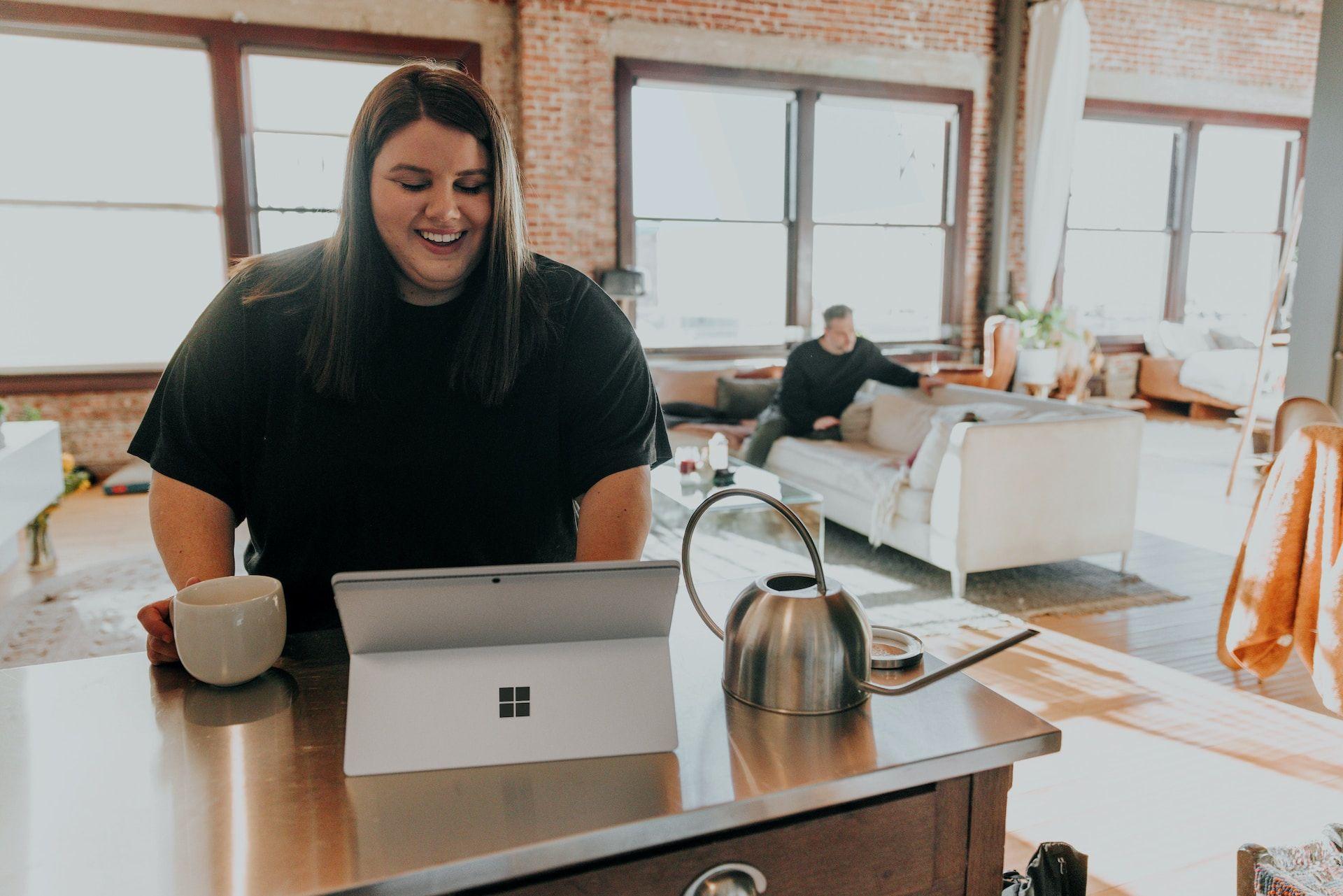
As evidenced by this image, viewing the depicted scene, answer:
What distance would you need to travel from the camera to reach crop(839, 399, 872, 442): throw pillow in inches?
217

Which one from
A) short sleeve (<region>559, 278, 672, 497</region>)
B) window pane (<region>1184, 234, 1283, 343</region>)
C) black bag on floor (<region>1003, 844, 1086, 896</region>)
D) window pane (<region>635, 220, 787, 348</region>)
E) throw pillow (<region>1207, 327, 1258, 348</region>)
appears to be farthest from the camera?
window pane (<region>1184, 234, 1283, 343</region>)

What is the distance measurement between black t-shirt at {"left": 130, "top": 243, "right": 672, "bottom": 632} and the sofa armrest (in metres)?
2.75

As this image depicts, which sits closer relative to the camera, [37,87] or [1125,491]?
[1125,491]

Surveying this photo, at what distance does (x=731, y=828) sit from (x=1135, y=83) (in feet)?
32.5

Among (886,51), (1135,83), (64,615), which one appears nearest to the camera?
(64,615)

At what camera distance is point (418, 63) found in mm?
1368

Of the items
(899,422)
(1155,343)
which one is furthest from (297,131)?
(1155,343)

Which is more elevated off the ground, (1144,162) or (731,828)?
(1144,162)

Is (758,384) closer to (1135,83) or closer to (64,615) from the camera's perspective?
(64,615)

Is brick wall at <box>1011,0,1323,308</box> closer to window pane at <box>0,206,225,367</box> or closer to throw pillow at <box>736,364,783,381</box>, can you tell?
throw pillow at <box>736,364,783,381</box>

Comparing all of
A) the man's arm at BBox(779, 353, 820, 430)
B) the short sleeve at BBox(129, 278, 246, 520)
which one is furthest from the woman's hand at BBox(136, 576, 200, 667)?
the man's arm at BBox(779, 353, 820, 430)

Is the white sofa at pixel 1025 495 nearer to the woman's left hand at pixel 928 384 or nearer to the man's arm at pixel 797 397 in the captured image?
the woman's left hand at pixel 928 384

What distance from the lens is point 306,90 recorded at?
6.75 meters

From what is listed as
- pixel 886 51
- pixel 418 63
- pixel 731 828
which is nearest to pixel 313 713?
pixel 731 828
